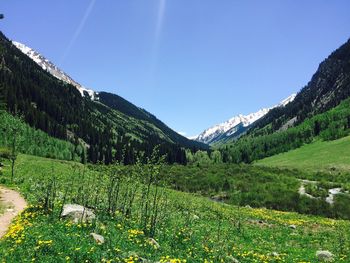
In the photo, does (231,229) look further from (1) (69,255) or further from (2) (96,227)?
(1) (69,255)

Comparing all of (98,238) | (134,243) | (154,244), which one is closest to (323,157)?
(154,244)

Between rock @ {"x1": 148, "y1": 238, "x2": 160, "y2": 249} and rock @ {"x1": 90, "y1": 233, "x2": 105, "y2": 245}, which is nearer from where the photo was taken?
rock @ {"x1": 90, "y1": 233, "x2": 105, "y2": 245}

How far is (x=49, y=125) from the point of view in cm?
16662

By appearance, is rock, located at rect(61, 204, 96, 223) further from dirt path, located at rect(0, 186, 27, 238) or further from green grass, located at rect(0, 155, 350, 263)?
dirt path, located at rect(0, 186, 27, 238)

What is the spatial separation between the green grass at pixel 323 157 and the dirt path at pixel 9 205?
356 feet

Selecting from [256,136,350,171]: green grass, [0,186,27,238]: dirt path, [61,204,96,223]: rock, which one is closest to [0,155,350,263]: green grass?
[61,204,96,223]: rock

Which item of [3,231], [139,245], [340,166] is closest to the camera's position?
[139,245]

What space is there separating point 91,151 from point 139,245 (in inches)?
6541

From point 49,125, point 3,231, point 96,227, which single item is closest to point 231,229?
point 96,227

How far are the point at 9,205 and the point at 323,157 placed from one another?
13964 cm

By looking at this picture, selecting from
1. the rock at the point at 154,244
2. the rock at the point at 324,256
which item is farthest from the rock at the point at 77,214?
the rock at the point at 324,256

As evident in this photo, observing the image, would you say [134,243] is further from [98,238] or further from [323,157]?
[323,157]

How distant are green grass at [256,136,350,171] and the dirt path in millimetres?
108452

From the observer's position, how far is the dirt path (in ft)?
74.1
